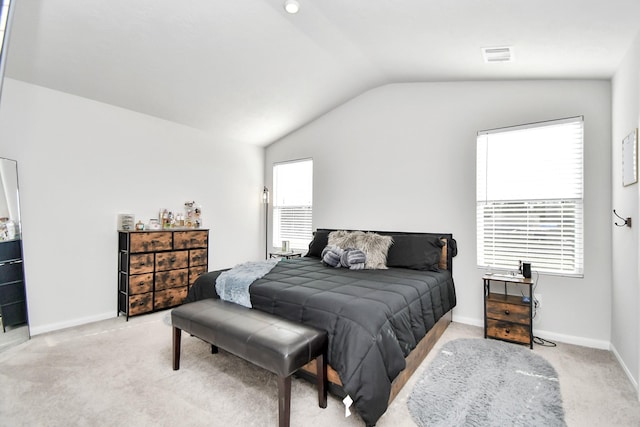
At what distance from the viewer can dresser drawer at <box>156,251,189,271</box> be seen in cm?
387

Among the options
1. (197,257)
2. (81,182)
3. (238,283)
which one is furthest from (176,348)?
(81,182)

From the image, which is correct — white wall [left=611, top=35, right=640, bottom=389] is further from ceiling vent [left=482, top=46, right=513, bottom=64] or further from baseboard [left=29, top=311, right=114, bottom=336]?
baseboard [left=29, top=311, right=114, bottom=336]

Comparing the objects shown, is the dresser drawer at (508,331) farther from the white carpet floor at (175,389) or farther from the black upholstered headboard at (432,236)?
the black upholstered headboard at (432,236)

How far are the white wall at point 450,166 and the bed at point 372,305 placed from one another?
1.30 ft

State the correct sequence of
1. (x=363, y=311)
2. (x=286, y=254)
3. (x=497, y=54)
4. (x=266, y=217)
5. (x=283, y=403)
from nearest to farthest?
1. (x=283, y=403)
2. (x=363, y=311)
3. (x=497, y=54)
4. (x=286, y=254)
5. (x=266, y=217)

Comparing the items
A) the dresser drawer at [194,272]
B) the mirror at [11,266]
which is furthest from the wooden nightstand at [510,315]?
the mirror at [11,266]

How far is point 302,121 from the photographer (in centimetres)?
495

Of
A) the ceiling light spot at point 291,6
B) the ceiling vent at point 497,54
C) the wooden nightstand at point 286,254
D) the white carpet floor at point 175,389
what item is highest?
the ceiling light spot at point 291,6

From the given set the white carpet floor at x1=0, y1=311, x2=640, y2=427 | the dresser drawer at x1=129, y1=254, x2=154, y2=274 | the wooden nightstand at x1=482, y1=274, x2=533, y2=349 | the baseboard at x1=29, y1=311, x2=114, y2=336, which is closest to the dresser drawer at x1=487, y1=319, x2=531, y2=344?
the wooden nightstand at x1=482, y1=274, x2=533, y2=349

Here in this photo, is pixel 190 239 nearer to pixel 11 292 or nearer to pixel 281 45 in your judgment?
pixel 11 292

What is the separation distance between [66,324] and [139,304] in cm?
70

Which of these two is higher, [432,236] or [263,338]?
[432,236]

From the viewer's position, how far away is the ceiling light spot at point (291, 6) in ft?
8.57

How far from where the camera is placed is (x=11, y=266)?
2945mm
